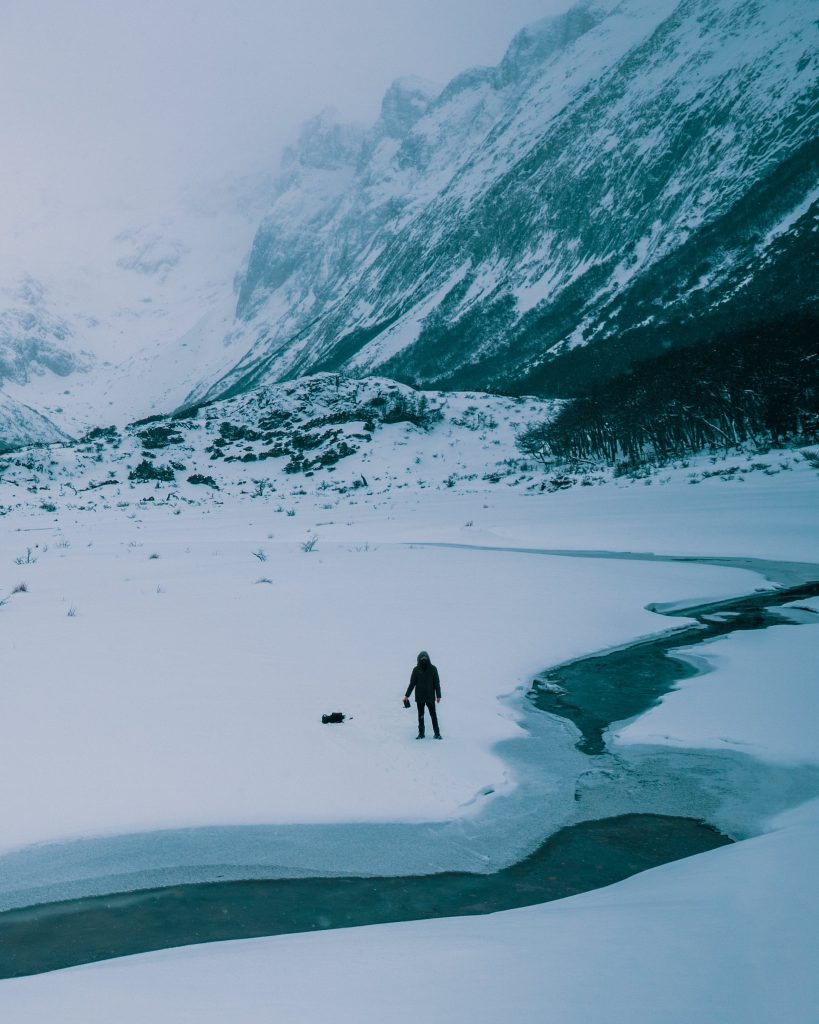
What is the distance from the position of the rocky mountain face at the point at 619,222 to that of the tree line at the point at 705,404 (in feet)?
131

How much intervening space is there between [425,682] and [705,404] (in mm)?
44413

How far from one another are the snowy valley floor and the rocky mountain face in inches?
3487

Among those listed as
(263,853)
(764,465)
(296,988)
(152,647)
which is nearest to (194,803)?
(263,853)

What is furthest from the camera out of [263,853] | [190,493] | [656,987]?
[190,493]

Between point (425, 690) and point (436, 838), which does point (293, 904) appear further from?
point (425, 690)

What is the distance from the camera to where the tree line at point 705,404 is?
133 ft

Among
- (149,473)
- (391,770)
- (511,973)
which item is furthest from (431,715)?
(149,473)

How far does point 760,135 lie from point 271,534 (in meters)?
145

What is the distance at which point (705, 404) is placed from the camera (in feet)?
148

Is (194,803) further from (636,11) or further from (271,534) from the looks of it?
(636,11)

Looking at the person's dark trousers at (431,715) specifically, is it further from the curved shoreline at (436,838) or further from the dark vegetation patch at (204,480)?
the dark vegetation patch at (204,480)

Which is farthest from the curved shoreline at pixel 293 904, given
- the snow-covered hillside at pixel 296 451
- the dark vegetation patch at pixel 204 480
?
the dark vegetation patch at pixel 204 480

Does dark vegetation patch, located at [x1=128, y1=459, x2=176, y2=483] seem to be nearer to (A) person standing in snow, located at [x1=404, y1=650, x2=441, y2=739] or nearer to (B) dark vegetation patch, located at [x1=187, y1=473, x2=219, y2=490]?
(B) dark vegetation patch, located at [x1=187, y1=473, x2=219, y2=490]

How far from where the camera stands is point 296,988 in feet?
10.0
